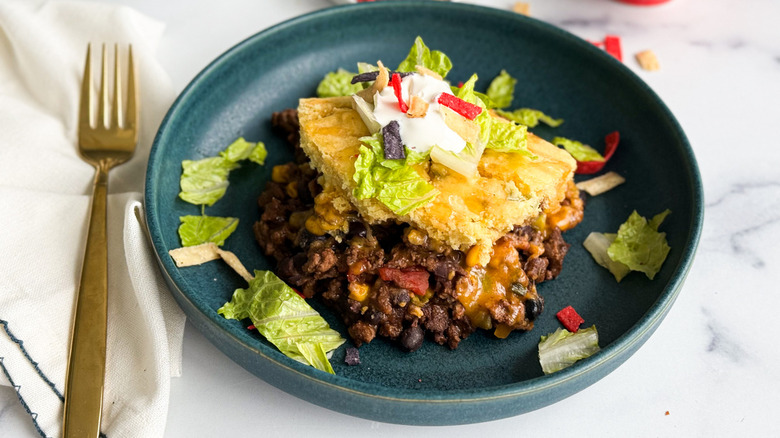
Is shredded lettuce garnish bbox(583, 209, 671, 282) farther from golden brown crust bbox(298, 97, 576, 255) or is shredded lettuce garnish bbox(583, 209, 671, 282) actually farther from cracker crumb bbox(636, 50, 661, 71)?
cracker crumb bbox(636, 50, 661, 71)

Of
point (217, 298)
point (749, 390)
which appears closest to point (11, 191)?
point (217, 298)

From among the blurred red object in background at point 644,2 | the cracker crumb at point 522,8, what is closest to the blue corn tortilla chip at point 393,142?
the cracker crumb at point 522,8

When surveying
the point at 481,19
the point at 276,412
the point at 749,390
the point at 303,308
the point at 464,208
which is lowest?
the point at 749,390

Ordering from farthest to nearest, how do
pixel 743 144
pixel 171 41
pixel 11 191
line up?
pixel 171 41
pixel 743 144
pixel 11 191

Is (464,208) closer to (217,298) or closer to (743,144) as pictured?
(217,298)

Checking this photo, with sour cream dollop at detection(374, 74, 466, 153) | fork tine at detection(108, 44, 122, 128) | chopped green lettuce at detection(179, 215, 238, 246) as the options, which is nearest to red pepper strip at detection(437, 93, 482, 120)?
sour cream dollop at detection(374, 74, 466, 153)

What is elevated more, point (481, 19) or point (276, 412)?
point (481, 19)

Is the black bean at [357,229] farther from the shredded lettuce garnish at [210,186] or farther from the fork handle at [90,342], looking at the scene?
the fork handle at [90,342]
